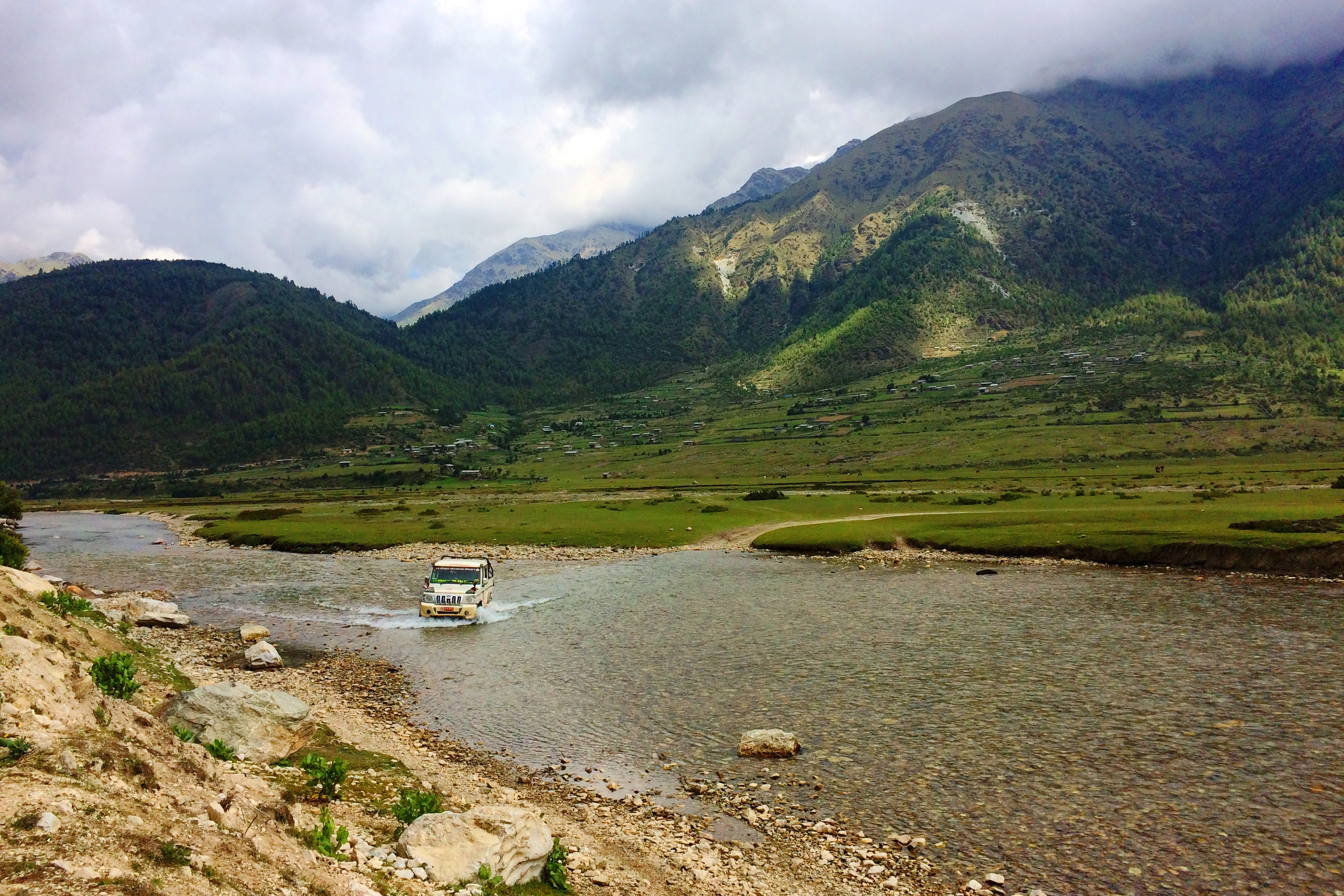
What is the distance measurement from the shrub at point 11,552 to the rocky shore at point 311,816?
33.2m

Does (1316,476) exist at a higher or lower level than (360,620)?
lower

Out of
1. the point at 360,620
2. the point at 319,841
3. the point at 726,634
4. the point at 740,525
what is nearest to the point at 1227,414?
the point at 740,525

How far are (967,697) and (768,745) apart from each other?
32.7ft

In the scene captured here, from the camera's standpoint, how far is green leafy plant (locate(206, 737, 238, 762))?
1791cm

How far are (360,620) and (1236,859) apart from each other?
4829 centimetres

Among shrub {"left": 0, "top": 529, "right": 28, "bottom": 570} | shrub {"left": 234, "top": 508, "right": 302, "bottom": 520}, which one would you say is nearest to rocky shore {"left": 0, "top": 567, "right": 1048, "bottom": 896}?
shrub {"left": 0, "top": 529, "right": 28, "bottom": 570}

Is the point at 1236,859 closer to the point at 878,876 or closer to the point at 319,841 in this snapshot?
the point at 878,876

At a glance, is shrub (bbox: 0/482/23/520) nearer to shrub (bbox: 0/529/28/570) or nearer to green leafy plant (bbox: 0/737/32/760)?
shrub (bbox: 0/529/28/570)

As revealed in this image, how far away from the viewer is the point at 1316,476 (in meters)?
115

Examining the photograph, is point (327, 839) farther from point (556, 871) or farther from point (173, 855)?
Answer: point (556, 871)

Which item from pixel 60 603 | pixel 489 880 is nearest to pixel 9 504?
pixel 60 603

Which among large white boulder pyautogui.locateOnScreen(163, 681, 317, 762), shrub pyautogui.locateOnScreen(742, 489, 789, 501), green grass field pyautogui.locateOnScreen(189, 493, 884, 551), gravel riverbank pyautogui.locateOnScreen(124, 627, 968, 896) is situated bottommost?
shrub pyautogui.locateOnScreen(742, 489, 789, 501)

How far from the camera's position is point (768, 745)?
78.3 ft

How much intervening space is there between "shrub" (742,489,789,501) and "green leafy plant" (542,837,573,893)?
105 metres
